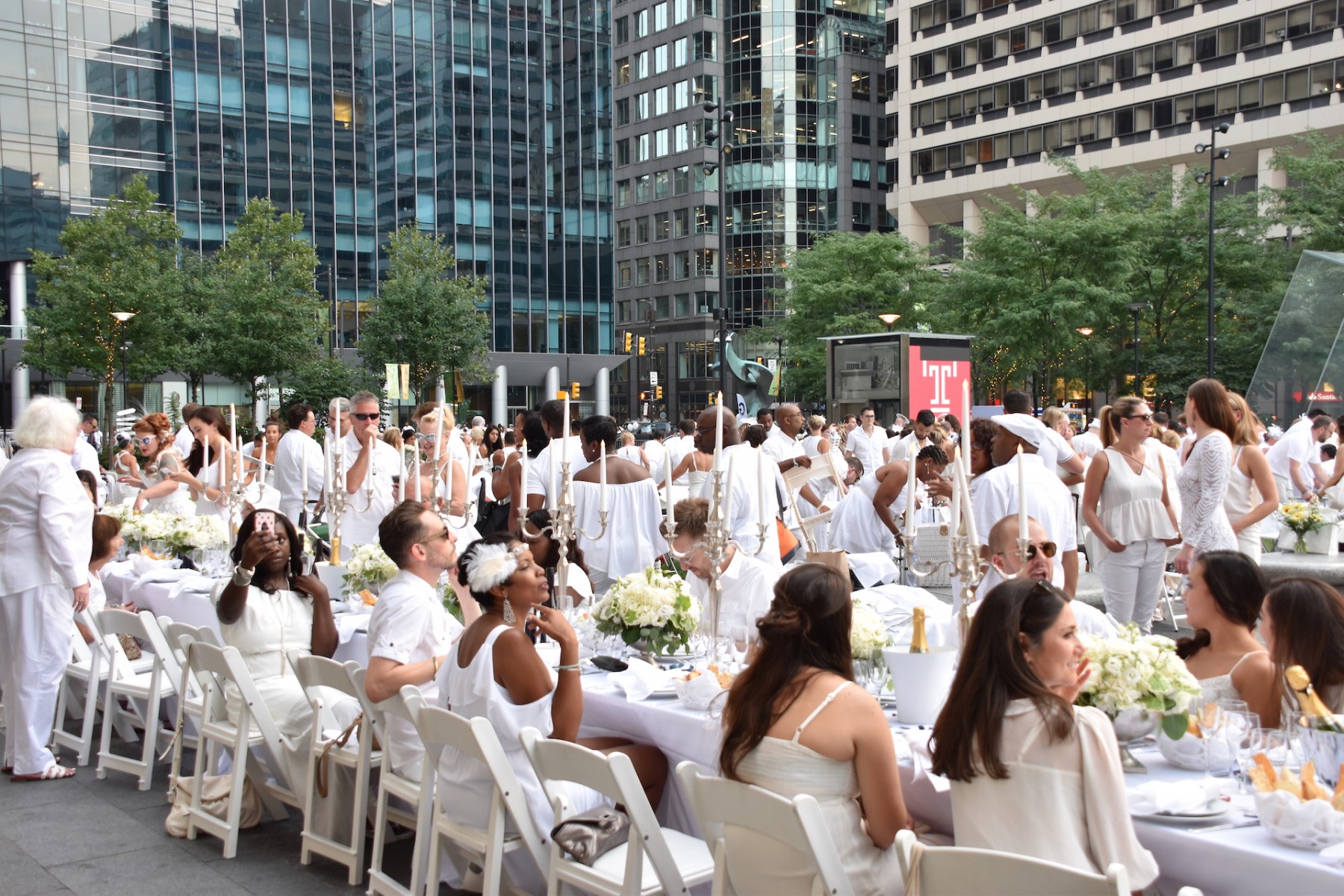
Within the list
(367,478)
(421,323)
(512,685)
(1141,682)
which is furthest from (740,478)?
(421,323)

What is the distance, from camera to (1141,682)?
3688 millimetres

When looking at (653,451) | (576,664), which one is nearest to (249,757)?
(576,664)

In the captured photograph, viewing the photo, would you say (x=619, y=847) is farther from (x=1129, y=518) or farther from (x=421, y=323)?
(x=421, y=323)

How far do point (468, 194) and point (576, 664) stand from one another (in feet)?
194

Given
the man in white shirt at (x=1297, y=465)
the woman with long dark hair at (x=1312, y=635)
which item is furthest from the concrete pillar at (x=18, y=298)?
the woman with long dark hair at (x=1312, y=635)

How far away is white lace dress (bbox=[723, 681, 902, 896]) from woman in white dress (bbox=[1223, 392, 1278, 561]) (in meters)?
4.70

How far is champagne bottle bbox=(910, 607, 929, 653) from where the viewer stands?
4.40 meters

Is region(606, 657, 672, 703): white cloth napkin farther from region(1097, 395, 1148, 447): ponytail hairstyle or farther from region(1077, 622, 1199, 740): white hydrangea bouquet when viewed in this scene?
region(1097, 395, 1148, 447): ponytail hairstyle

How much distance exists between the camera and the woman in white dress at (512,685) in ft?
14.6

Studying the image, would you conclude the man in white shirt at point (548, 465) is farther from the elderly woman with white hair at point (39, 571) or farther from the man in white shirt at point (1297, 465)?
the man in white shirt at point (1297, 465)

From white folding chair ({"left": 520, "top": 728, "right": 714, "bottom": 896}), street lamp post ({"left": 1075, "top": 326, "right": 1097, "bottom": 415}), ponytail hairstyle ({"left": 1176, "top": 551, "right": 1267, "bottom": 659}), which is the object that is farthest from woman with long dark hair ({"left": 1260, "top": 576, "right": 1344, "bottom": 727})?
street lamp post ({"left": 1075, "top": 326, "right": 1097, "bottom": 415})

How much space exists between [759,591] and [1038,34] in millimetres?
57534

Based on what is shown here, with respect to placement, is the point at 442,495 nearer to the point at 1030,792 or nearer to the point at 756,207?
the point at 1030,792

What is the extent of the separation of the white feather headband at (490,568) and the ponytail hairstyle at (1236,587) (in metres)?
2.53
